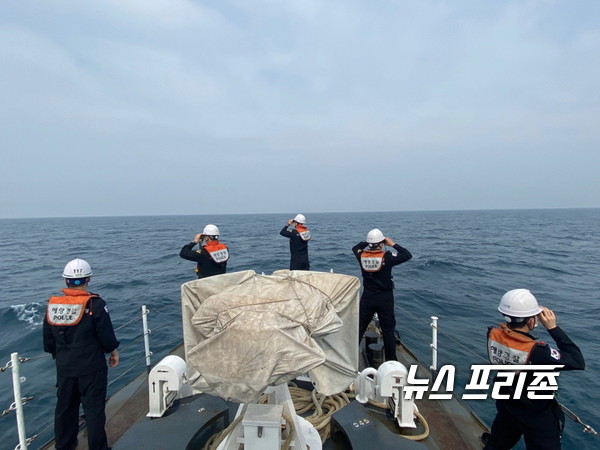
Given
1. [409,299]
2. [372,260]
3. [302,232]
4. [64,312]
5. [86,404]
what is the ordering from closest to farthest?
[64,312] < [86,404] < [372,260] < [302,232] < [409,299]

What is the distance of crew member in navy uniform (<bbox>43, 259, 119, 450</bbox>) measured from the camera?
328cm

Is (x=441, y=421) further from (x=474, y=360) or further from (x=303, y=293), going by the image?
(x=474, y=360)

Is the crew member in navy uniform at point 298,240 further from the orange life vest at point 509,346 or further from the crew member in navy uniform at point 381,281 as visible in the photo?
the orange life vest at point 509,346

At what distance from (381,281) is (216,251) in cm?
320

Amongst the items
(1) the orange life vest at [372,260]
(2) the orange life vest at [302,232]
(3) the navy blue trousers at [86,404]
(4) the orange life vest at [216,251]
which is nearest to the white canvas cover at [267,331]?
(3) the navy blue trousers at [86,404]

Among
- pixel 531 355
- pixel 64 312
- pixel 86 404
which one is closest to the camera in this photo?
pixel 531 355

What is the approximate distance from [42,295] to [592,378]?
63.4 feet

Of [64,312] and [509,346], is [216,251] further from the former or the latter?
[509,346]

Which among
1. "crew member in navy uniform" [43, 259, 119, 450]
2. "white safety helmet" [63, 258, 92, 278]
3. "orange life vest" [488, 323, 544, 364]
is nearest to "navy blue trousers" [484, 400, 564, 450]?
"orange life vest" [488, 323, 544, 364]

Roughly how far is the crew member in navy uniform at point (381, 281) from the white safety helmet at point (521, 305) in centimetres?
243

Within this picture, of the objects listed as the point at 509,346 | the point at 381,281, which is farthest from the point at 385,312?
the point at 509,346

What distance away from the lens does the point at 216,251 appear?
20.5 feet

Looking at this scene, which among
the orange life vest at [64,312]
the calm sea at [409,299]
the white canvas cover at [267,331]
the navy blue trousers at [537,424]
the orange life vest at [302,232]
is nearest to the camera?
the white canvas cover at [267,331]

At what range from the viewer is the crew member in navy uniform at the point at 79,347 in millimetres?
3281
